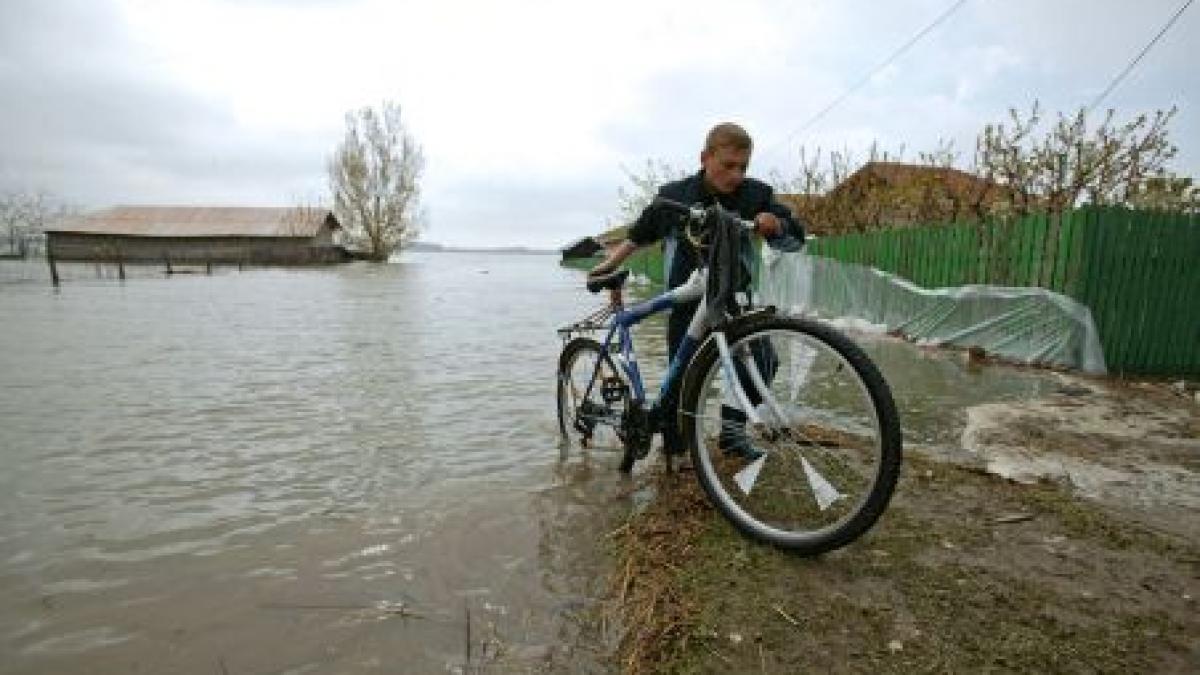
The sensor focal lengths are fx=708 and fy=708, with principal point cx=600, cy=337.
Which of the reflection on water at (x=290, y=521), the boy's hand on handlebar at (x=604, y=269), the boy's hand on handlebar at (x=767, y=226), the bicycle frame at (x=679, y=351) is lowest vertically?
the reflection on water at (x=290, y=521)

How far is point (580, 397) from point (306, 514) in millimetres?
1761

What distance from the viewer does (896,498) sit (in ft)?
10.8

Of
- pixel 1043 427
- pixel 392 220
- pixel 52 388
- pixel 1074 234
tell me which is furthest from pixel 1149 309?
pixel 392 220

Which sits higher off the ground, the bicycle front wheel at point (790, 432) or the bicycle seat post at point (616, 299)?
the bicycle seat post at point (616, 299)

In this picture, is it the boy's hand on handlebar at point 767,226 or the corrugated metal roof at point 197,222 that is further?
the corrugated metal roof at point 197,222

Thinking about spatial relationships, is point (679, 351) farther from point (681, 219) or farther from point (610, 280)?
point (610, 280)

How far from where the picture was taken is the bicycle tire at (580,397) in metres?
4.09

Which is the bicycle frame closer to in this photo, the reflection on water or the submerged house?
the reflection on water

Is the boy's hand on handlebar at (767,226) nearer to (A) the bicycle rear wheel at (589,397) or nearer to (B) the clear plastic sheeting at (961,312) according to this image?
(A) the bicycle rear wheel at (589,397)

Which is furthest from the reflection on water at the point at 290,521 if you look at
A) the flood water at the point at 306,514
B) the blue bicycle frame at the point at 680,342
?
the blue bicycle frame at the point at 680,342

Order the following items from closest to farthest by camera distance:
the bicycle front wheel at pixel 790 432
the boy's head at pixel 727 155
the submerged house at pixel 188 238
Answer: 1. the bicycle front wheel at pixel 790 432
2. the boy's head at pixel 727 155
3. the submerged house at pixel 188 238

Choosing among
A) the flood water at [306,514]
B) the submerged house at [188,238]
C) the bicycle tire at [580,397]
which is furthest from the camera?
the submerged house at [188,238]

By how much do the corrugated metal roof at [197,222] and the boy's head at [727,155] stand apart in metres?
61.6

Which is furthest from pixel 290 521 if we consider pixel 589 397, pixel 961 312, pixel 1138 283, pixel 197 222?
pixel 197 222
